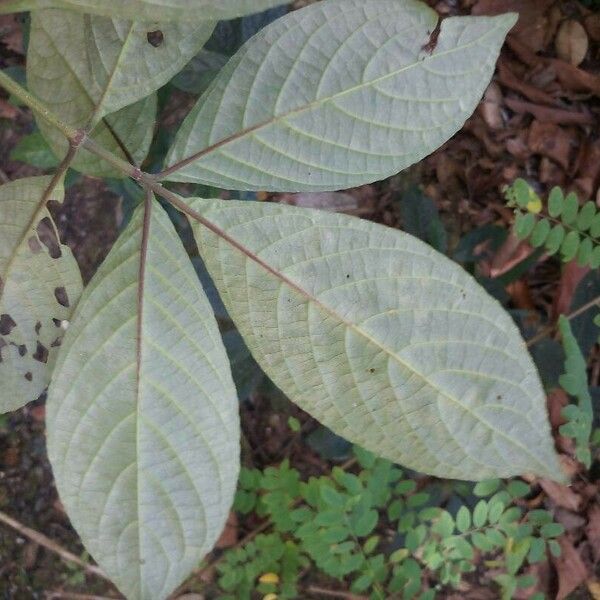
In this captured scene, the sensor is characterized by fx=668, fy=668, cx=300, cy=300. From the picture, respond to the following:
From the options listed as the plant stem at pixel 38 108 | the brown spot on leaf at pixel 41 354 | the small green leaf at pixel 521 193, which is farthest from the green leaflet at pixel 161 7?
the small green leaf at pixel 521 193

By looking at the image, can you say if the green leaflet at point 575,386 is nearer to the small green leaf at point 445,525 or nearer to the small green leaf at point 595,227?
the small green leaf at point 595,227

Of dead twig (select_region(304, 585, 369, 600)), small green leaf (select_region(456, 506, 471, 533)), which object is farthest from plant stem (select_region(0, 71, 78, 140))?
dead twig (select_region(304, 585, 369, 600))

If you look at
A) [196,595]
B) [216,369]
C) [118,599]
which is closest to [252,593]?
[196,595]

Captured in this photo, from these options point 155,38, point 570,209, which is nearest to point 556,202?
point 570,209

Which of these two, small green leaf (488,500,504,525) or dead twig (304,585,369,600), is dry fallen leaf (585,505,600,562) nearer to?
small green leaf (488,500,504,525)

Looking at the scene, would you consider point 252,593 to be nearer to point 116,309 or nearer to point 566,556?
point 566,556

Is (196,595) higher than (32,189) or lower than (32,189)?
lower
